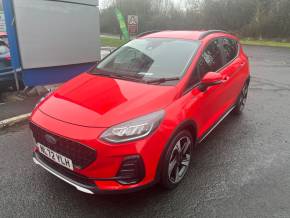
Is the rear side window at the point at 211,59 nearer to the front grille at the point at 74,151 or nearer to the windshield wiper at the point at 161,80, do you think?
the windshield wiper at the point at 161,80

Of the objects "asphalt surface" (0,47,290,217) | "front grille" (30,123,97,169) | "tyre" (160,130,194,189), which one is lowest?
"asphalt surface" (0,47,290,217)

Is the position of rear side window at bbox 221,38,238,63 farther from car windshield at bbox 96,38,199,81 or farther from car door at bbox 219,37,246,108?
car windshield at bbox 96,38,199,81

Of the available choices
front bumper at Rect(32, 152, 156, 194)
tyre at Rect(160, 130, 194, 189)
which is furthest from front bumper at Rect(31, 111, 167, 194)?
tyre at Rect(160, 130, 194, 189)

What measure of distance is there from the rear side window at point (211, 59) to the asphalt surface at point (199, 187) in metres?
1.16

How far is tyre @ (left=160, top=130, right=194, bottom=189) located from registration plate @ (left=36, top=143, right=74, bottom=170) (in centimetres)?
92

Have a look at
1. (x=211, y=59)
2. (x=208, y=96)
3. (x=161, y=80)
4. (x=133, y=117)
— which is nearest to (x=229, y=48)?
(x=211, y=59)

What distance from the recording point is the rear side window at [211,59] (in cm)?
360

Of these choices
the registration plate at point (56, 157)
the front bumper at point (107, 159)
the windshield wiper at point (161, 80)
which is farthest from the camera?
the windshield wiper at point (161, 80)

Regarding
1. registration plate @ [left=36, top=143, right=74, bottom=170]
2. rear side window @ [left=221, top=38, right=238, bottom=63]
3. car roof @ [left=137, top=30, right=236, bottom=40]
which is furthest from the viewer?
rear side window @ [left=221, top=38, right=238, bottom=63]

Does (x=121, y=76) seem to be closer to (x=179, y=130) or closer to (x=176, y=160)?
(x=179, y=130)

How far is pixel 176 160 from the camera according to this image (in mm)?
3072

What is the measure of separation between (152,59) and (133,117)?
1.32 m

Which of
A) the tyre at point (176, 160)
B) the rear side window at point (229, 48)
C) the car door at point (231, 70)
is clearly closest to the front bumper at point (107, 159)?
the tyre at point (176, 160)

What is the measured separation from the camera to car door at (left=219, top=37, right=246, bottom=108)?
4.34 meters
